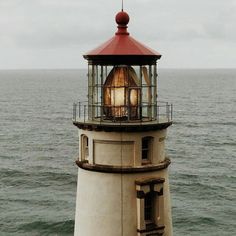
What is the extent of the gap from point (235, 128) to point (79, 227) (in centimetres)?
7342

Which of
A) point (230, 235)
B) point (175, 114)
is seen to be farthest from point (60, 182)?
point (175, 114)

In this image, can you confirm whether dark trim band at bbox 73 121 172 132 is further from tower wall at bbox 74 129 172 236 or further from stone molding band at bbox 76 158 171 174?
stone molding band at bbox 76 158 171 174

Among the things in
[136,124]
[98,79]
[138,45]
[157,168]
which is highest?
[138,45]

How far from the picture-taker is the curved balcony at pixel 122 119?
1111 centimetres

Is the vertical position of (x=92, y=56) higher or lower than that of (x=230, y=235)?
higher

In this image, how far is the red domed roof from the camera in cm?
1134

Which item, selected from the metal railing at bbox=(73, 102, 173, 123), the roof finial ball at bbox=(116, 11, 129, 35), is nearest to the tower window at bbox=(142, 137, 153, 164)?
the metal railing at bbox=(73, 102, 173, 123)

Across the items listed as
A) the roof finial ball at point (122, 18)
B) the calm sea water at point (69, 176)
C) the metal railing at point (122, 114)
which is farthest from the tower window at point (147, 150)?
the calm sea water at point (69, 176)

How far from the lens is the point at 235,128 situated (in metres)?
82.9

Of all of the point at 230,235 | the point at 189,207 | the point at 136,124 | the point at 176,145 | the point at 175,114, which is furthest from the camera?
the point at 175,114

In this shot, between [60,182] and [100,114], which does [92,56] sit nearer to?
[100,114]

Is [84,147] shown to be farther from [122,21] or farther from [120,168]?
[122,21]

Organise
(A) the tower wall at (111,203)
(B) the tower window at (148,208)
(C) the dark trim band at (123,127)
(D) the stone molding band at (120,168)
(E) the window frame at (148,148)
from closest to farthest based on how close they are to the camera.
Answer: (C) the dark trim band at (123,127)
(D) the stone molding band at (120,168)
(A) the tower wall at (111,203)
(E) the window frame at (148,148)
(B) the tower window at (148,208)

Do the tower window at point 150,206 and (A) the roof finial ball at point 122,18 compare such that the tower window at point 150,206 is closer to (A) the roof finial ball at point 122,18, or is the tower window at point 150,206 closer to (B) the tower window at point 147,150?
(B) the tower window at point 147,150
